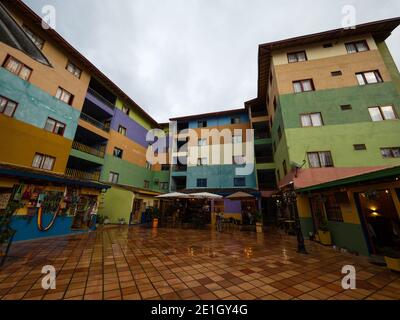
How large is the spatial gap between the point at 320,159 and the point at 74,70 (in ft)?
71.5

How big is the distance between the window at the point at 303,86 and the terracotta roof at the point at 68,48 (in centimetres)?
1798

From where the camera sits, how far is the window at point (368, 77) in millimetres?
12055

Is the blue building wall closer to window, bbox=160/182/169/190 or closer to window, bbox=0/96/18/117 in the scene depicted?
window, bbox=0/96/18/117

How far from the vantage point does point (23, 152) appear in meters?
10.5

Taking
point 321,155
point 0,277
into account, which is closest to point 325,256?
point 321,155

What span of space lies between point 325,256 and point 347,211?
242cm

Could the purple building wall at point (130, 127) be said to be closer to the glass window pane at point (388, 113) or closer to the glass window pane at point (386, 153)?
the glass window pane at point (386, 153)

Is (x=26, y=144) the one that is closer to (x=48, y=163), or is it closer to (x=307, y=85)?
(x=48, y=163)

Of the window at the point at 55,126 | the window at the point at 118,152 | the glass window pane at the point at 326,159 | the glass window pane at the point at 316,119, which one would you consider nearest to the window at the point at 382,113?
the glass window pane at the point at 316,119

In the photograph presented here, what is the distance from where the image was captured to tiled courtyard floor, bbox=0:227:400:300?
11.1 feet

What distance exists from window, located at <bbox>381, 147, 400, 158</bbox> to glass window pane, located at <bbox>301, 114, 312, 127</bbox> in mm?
4565

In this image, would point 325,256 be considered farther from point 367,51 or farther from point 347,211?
point 367,51

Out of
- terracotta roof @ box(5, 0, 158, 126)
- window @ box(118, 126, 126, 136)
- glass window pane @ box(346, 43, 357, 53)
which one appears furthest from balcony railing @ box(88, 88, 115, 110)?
glass window pane @ box(346, 43, 357, 53)

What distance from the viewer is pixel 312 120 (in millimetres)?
12180
